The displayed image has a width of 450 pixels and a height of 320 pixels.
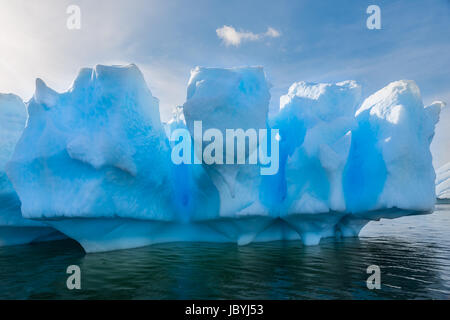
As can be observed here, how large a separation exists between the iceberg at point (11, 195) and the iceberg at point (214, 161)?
88.4 inches

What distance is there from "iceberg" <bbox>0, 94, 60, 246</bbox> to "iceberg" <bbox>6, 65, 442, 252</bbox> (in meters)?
2.24

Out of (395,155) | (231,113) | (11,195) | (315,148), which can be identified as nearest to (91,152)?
(231,113)

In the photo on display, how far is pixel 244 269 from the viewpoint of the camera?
6492 mm

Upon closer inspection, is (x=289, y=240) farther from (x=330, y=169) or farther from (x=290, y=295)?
(x=290, y=295)

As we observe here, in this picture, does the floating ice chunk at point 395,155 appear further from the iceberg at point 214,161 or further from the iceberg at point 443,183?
the iceberg at point 443,183

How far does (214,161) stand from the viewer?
27.0ft

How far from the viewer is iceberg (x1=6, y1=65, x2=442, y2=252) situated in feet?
26.9

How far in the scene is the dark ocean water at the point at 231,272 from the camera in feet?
16.4

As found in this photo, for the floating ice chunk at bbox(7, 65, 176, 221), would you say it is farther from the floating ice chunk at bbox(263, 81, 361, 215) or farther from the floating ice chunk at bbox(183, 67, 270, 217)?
the floating ice chunk at bbox(263, 81, 361, 215)

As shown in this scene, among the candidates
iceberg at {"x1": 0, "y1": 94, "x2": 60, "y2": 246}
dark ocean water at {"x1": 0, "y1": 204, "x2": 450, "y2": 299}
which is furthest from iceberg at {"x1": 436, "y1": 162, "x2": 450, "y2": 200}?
iceberg at {"x1": 0, "y1": 94, "x2": 60, "y2": 246}

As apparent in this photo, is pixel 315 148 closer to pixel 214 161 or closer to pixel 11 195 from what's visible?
pixel 214 161

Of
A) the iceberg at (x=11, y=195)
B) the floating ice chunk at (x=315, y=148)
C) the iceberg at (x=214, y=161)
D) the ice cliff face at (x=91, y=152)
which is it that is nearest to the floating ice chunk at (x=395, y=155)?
the iceberg at (x=214, y=161)

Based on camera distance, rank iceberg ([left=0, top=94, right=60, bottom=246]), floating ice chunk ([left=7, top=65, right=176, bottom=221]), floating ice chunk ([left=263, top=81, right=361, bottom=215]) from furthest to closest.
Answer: iceberg ([left=0, top=94, right=60, bottom=246]) → floating ice chunk ([left=263, top=81, right=361, bottom=215]) → floating ice chunk ([left=7, top=65, right=176, bottom=221])
